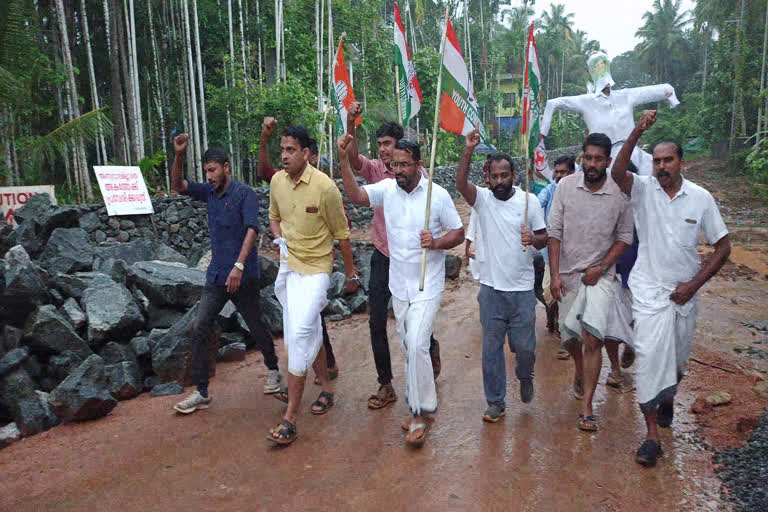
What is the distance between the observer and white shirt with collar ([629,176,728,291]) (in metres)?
3.50

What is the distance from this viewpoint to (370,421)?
4.23 metres

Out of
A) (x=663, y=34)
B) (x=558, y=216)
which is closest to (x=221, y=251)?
(x=558, y=216)

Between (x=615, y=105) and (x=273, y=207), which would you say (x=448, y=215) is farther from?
(x=615, y=105)

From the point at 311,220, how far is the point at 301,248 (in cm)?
21

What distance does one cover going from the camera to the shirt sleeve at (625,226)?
3.89 m

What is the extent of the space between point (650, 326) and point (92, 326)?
4672mm

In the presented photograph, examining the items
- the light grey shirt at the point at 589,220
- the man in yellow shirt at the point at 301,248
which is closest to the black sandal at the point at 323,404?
the man in yellow shirt at the point at 301,248

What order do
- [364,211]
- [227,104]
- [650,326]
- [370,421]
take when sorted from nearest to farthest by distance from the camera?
[650,326] < [370,421] < [227,104] < [364,211]

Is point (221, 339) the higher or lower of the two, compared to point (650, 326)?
lower

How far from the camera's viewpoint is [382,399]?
4453 millimetres

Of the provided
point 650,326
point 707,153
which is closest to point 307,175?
point 650,326

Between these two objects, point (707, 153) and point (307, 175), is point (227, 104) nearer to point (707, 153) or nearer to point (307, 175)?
point (307, 175)

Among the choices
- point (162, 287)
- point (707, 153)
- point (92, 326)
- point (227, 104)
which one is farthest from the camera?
point (707, 153)

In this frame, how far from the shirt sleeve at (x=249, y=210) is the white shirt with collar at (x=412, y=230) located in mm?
939
